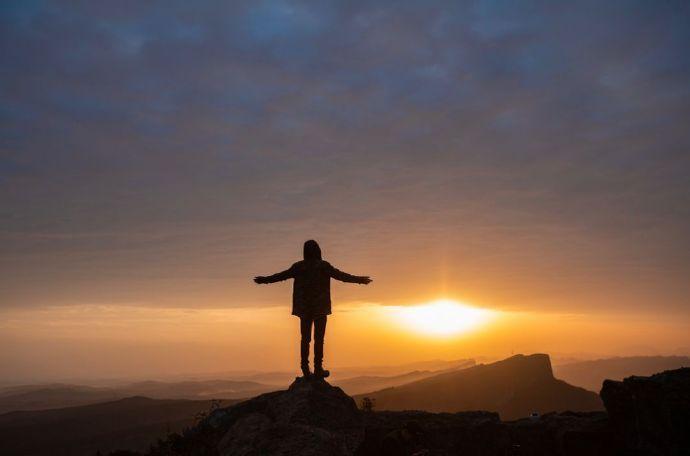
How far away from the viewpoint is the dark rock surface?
8.07m

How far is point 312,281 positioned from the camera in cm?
1287

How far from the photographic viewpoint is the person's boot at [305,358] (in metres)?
12.7

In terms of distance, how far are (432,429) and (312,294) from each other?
4.33 metres

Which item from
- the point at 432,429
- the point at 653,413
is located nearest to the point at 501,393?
the point at 432,429

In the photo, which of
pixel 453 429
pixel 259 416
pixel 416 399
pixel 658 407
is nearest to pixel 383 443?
pixel 453 429

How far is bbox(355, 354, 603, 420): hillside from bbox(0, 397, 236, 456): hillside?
123 ft

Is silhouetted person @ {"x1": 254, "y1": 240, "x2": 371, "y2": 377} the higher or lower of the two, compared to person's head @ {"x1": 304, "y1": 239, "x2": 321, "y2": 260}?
lower

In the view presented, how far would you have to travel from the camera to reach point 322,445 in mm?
9219

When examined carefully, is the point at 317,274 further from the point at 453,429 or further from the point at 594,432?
the point at 594,432

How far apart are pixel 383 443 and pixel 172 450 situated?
542 centimetres

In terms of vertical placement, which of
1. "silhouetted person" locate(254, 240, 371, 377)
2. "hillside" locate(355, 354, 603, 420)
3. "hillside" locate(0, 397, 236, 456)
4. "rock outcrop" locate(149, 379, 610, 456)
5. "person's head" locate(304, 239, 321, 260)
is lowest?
"hillside" locate(0, 397, 236, 456)

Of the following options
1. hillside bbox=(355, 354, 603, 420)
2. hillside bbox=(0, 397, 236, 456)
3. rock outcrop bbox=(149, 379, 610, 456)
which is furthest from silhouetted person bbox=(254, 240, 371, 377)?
hillside bbox=(355, 354, 603, 420)

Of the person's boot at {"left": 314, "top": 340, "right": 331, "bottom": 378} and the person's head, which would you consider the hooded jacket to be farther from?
the person's boot at {"left": 314, "top": 340, "right": 331, "bottom": 378}

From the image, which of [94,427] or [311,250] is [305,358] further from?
[94,427]
